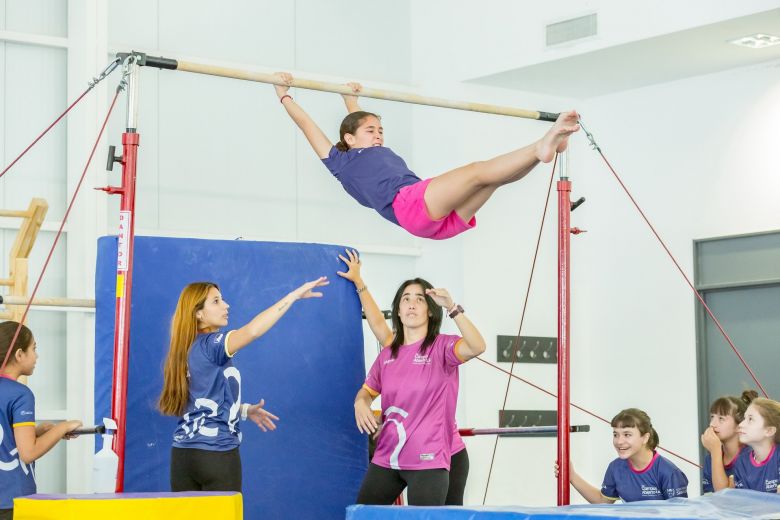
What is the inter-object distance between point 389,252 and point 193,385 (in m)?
4.17

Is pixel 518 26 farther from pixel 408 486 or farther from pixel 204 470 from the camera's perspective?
pixel 204 470

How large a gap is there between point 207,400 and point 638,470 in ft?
7.00

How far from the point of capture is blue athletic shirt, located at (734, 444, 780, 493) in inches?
202

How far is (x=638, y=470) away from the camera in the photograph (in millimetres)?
5367

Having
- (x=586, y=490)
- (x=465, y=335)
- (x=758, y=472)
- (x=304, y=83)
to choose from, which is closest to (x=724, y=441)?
(x=758, y=472)

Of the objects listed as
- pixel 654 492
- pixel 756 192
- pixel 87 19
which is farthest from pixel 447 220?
pixel 756 192

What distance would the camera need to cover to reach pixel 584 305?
30.0 feet

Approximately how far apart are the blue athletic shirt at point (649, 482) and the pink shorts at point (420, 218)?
149 centimetres

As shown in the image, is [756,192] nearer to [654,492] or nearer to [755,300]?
[755,300]

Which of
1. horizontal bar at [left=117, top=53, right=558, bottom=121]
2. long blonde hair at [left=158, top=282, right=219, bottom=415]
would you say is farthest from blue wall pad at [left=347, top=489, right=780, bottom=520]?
horizontal bar at [left=117, top=53, right=558, bottom=121]

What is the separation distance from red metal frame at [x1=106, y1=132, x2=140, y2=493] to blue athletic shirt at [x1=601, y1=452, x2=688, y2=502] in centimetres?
235

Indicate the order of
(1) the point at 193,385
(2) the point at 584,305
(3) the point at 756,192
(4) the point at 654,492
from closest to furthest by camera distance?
(1) the point at 193,385
(4) the point at 654,492
(3) the point at 756,192
(2) the point at 584,305

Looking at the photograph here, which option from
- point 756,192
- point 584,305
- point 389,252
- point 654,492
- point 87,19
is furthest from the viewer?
point 584,305

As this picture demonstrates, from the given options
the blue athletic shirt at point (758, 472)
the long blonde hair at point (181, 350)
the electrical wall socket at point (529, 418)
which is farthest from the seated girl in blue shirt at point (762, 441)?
the electrical wall socket at point (529, 418)
